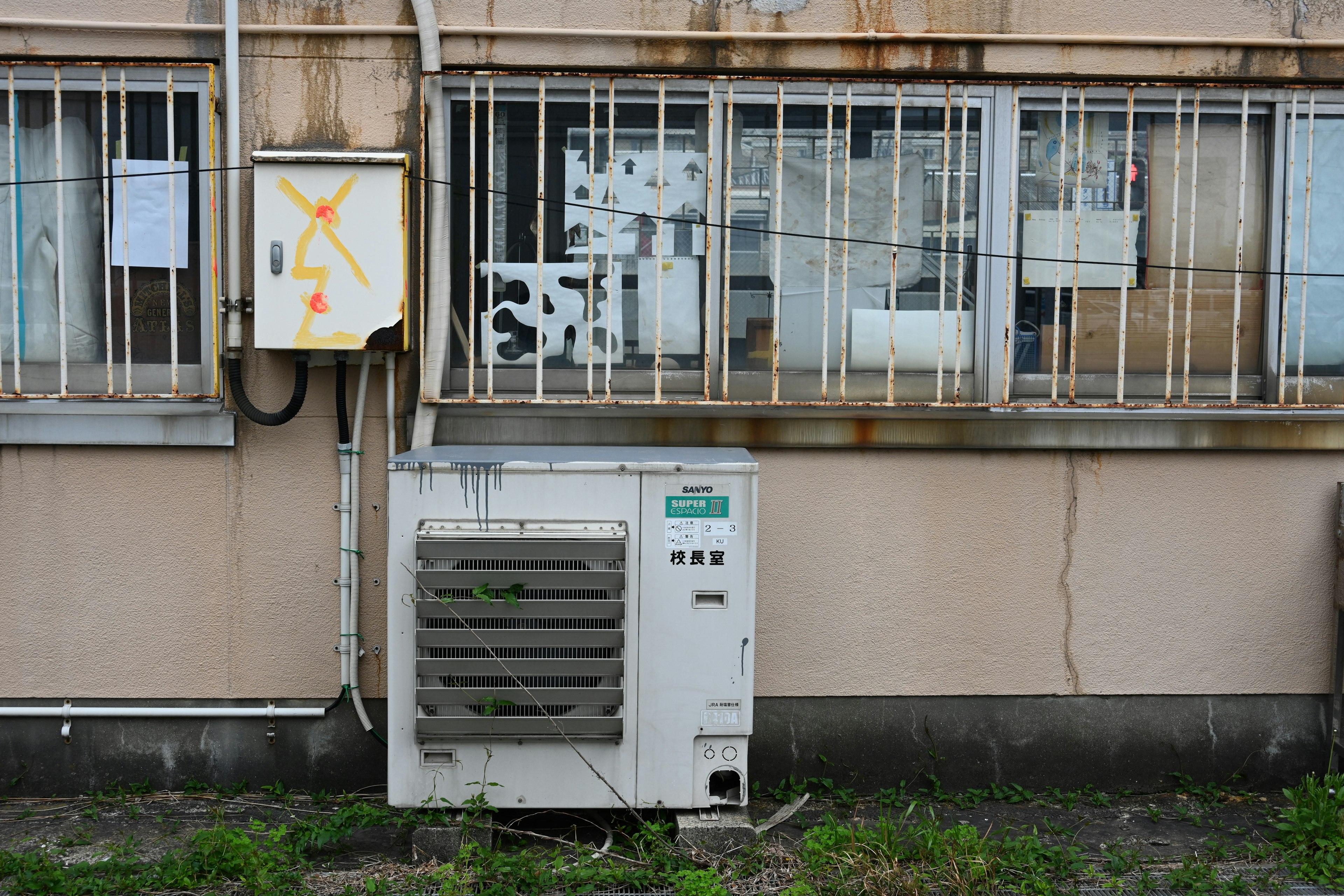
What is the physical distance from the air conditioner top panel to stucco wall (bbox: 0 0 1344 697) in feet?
1.77

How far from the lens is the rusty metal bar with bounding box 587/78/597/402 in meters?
4.46

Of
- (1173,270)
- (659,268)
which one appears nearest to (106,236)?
(659,268)

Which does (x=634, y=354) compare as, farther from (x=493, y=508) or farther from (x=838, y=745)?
(x=838, y=745)

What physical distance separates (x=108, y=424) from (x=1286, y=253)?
5.07 metres

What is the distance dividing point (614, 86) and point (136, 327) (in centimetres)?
227

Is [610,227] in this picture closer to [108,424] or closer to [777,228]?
[777,228]

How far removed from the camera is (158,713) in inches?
177

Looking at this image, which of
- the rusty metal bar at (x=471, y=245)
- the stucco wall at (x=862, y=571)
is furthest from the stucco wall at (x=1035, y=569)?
the rusty metal bar at (x=471, y=245)

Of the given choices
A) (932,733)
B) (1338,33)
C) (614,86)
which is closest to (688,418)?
(614,86)

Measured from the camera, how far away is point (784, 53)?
4.48m

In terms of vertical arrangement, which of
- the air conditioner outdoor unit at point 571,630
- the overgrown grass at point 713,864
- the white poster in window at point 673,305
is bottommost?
the overgrown grass at point 713,864

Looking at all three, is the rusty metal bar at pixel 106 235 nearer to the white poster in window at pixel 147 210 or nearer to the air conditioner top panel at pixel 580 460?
the white poster in window at pixel 147 210

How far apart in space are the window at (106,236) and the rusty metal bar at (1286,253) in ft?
15.0

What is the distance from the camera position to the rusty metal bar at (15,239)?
4465 mm
